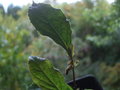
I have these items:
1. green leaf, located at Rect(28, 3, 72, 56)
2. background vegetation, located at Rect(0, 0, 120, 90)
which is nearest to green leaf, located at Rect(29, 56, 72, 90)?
green leaf, located at Rect(28, 3, 72, 56)

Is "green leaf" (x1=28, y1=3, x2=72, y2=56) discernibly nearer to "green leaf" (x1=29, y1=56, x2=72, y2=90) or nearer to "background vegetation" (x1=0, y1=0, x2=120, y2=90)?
"green leaf" (x1=29, y1=56, x2=72, y2=90)

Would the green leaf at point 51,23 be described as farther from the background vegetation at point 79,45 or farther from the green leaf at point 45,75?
the background vegetation at point 79,45

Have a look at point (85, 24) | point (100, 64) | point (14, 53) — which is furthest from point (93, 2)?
point (14, 53)

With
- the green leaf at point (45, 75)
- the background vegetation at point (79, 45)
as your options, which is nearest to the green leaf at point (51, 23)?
the green leaf at point (45, 75)

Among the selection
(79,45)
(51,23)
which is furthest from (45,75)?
(79,45)

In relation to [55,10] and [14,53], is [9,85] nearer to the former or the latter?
[14,53]

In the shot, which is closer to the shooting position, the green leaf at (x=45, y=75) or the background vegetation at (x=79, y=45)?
the green leaf at (x=45, y=75)

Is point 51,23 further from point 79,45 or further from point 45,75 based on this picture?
point 79,45
